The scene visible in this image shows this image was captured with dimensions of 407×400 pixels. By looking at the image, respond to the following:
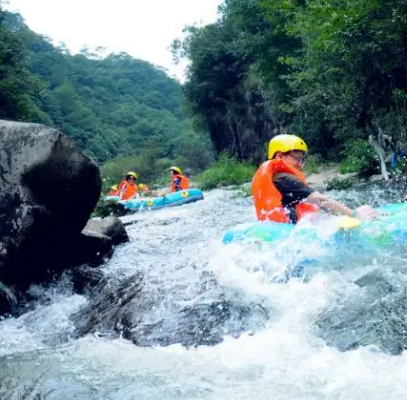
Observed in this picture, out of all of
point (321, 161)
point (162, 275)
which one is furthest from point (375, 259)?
point (321, 161)

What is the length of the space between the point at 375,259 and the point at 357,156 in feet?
38.9

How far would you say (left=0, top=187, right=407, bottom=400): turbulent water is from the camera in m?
2.70

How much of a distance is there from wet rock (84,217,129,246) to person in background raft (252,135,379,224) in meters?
2.86

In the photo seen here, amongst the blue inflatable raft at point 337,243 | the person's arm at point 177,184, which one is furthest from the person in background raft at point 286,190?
the person's arm at point 177,184

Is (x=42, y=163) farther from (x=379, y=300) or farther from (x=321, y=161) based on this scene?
(x=321, y=161)

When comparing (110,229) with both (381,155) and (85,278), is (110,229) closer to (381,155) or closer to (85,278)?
(85,278)

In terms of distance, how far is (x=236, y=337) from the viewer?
3.48 meters

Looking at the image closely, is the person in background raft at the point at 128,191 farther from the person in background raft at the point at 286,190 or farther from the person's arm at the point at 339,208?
the person's arm at the point at 339,208

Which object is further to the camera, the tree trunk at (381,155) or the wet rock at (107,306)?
the tree trunk at (381,155)

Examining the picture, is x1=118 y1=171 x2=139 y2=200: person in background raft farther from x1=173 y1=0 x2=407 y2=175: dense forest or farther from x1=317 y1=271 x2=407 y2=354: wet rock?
x1=317 y1=271 x2=407 y2=354: wet rock

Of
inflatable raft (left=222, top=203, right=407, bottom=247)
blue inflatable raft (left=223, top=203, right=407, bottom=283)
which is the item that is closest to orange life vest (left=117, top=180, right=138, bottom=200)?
inflatable raft (left=222, top=203, right=407, bottom=247)

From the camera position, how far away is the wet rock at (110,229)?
288 inches

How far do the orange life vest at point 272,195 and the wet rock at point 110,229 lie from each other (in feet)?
9.14

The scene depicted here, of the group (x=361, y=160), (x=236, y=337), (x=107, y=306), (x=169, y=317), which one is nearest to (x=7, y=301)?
(x=107, y=306)
